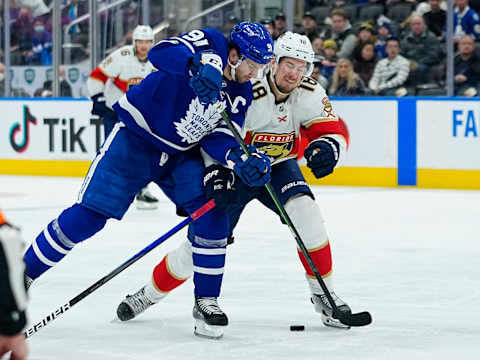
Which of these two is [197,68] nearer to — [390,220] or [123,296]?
[123,296]

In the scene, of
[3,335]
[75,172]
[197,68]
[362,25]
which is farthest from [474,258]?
[75,172]

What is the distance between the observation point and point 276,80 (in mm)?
3879

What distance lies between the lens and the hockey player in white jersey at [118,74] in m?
7.73

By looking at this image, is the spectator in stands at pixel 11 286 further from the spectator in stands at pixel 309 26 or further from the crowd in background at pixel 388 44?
the spectator in stands at pixel 309 26

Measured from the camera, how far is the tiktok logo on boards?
1069cm

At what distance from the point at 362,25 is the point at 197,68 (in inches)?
258

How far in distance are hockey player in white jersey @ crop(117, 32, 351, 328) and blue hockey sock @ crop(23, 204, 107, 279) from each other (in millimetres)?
386

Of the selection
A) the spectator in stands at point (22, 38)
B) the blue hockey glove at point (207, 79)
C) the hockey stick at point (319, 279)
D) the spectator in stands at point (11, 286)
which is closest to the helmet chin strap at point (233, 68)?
the blue hockey glove at point (207, 79)

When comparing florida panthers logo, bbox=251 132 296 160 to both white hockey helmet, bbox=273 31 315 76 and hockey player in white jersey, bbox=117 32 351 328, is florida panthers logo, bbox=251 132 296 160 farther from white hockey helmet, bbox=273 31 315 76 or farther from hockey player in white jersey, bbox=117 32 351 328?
white hockey helmet, bbox=273 31 315 76

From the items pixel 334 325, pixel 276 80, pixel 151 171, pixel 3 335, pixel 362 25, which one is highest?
pixel 362 25

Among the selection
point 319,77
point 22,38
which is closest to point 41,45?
point 22,38

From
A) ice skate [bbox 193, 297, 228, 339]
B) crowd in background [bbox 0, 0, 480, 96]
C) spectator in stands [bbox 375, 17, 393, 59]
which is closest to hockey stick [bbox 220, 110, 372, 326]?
ice skate [bbox 193, 297, 228, 339]

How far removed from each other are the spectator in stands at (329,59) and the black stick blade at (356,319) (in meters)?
6.14

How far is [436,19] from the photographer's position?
9.43 m
